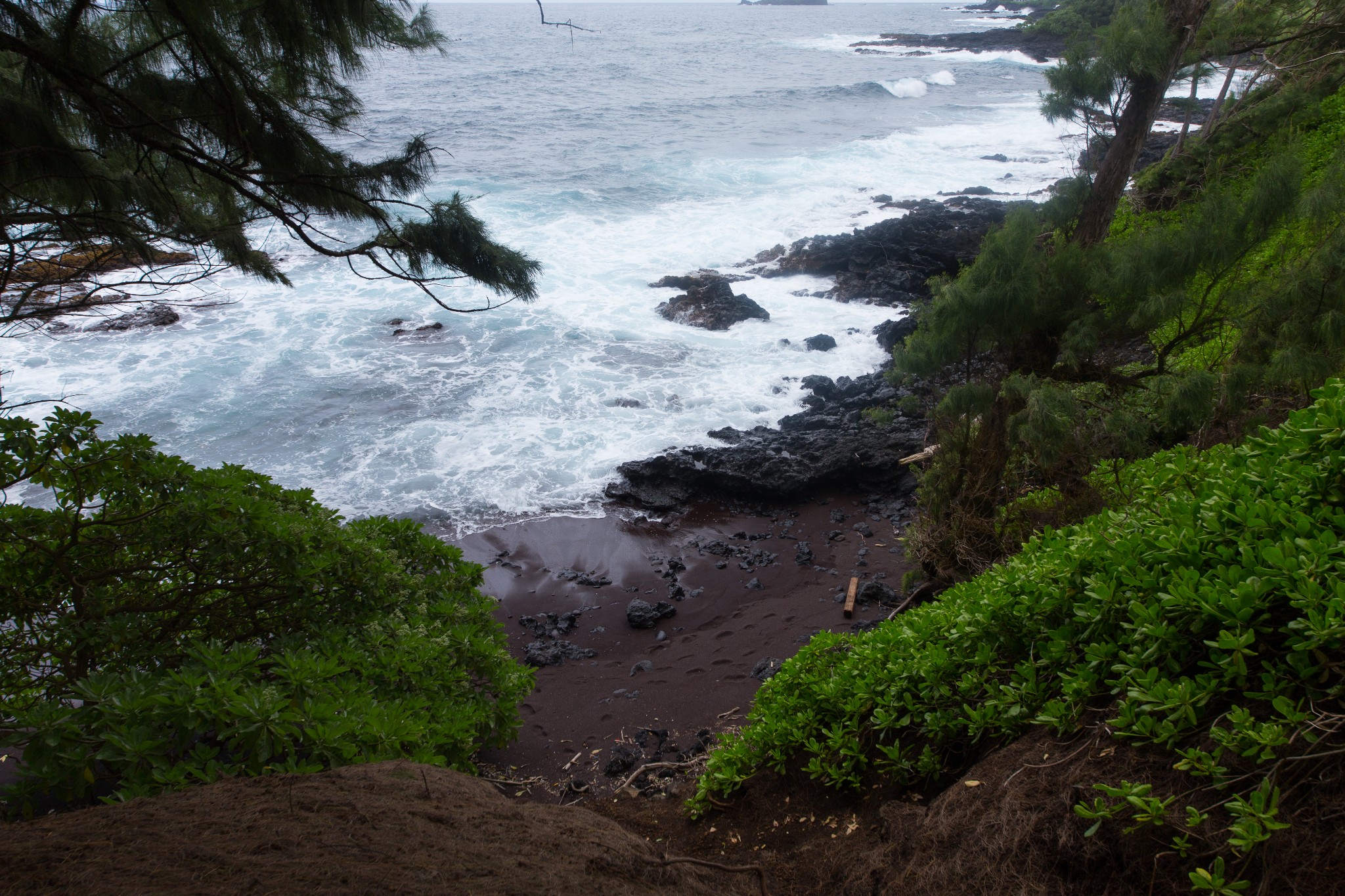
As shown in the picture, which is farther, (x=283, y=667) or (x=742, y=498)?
(x=742, y=498)

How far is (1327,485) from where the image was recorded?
2.50 m

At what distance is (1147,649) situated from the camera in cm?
244

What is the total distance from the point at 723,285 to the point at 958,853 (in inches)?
620

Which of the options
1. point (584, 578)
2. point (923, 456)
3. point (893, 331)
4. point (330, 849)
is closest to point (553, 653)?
point (584, 578)

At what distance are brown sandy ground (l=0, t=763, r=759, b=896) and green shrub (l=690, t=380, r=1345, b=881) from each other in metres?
0.97

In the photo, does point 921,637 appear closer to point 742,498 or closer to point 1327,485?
point 1327,485

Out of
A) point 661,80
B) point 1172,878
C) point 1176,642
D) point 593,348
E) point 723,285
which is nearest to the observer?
point 1172,878

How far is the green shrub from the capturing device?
81.8 inches

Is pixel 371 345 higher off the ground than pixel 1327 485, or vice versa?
pixel 1327 485

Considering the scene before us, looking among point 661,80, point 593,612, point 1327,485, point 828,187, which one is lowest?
point 593,612

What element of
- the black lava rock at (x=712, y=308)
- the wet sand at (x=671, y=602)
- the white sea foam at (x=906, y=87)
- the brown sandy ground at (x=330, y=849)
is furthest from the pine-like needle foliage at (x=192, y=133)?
the white sea foam at (x=906, y=87)

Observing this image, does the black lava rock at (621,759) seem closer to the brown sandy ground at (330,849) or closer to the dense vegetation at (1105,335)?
the brown sandy ground at (330,849)

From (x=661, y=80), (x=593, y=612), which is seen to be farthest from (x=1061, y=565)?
(x=661, y=80)

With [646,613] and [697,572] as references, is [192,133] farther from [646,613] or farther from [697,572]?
[697,572]
